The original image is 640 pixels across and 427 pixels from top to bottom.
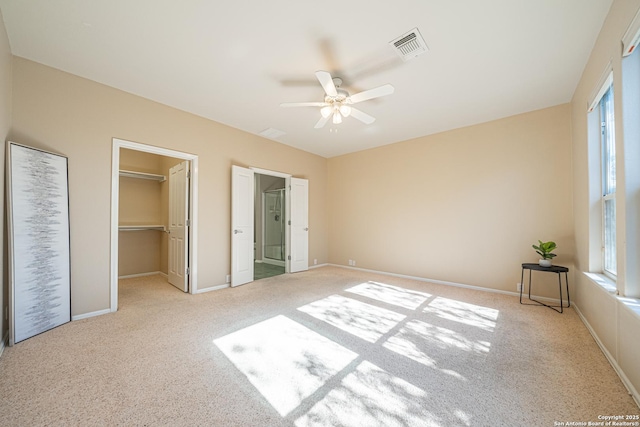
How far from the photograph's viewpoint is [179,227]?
4.09 metres

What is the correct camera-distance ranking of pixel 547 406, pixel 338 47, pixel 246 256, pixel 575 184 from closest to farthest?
pixel 547 406 → pixel 338 47 → pixel 575 184 → pixel 246 256

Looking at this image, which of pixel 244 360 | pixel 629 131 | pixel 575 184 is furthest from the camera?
pixel 575 184

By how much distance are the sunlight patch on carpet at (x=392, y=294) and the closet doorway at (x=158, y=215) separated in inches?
106

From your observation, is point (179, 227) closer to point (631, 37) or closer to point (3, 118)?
point (3, 118)

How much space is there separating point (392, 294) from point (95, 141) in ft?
14.7

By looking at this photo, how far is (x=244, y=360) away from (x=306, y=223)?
3817mm

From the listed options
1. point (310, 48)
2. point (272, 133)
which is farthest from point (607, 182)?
point (272, 133)

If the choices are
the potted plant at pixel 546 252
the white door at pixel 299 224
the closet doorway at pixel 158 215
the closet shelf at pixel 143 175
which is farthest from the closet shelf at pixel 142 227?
the potted plant at pixel 546 252

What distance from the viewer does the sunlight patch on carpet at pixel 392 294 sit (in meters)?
3.45

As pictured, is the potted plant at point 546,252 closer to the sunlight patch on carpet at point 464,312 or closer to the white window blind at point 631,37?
the sunlight patch on carpet at point 464,312

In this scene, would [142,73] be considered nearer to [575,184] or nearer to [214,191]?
[214,191]

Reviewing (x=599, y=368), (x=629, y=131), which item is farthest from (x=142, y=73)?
(x=599, y=368)

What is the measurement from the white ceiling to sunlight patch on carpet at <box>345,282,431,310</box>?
9.15 ft

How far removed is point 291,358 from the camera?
2.04 metres
